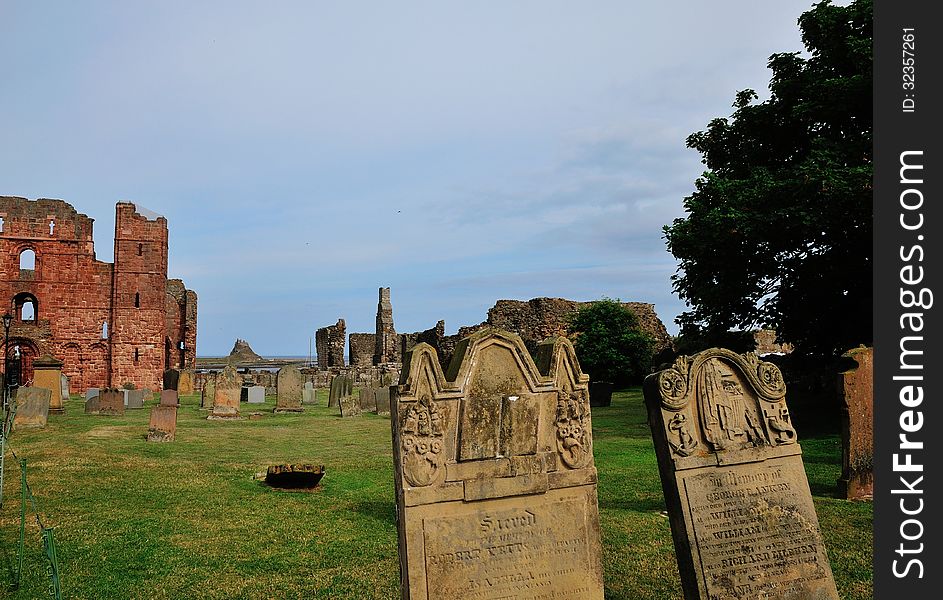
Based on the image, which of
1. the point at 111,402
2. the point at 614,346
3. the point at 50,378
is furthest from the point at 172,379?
the point at 614,346

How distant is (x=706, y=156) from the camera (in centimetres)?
1875

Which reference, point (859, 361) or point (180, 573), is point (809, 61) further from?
point (180, 573)

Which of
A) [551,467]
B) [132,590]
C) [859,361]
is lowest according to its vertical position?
[132,590]

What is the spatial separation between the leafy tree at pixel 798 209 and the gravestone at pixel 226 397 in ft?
42.8

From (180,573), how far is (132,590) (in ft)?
1.61

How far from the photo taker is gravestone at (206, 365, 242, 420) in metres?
20.7

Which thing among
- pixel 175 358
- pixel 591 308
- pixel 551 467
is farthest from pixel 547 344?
pixel 175 358

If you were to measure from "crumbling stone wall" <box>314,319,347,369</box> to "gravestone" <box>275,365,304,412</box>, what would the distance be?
25.5m

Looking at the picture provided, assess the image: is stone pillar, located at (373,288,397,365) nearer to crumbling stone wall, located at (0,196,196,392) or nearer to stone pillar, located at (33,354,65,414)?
crumbling stone wall, located at (0,196,196,392)

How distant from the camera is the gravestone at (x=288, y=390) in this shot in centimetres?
2336

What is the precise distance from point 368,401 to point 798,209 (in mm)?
14378

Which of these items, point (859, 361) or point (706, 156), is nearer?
point (859, 361)

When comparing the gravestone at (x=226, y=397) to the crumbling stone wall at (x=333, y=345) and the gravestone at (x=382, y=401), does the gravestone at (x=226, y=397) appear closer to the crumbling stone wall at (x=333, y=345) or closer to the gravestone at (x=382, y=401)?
the gravestone at (x=382, y=401)

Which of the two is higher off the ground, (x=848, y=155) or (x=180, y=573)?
(x=848, y=155)
